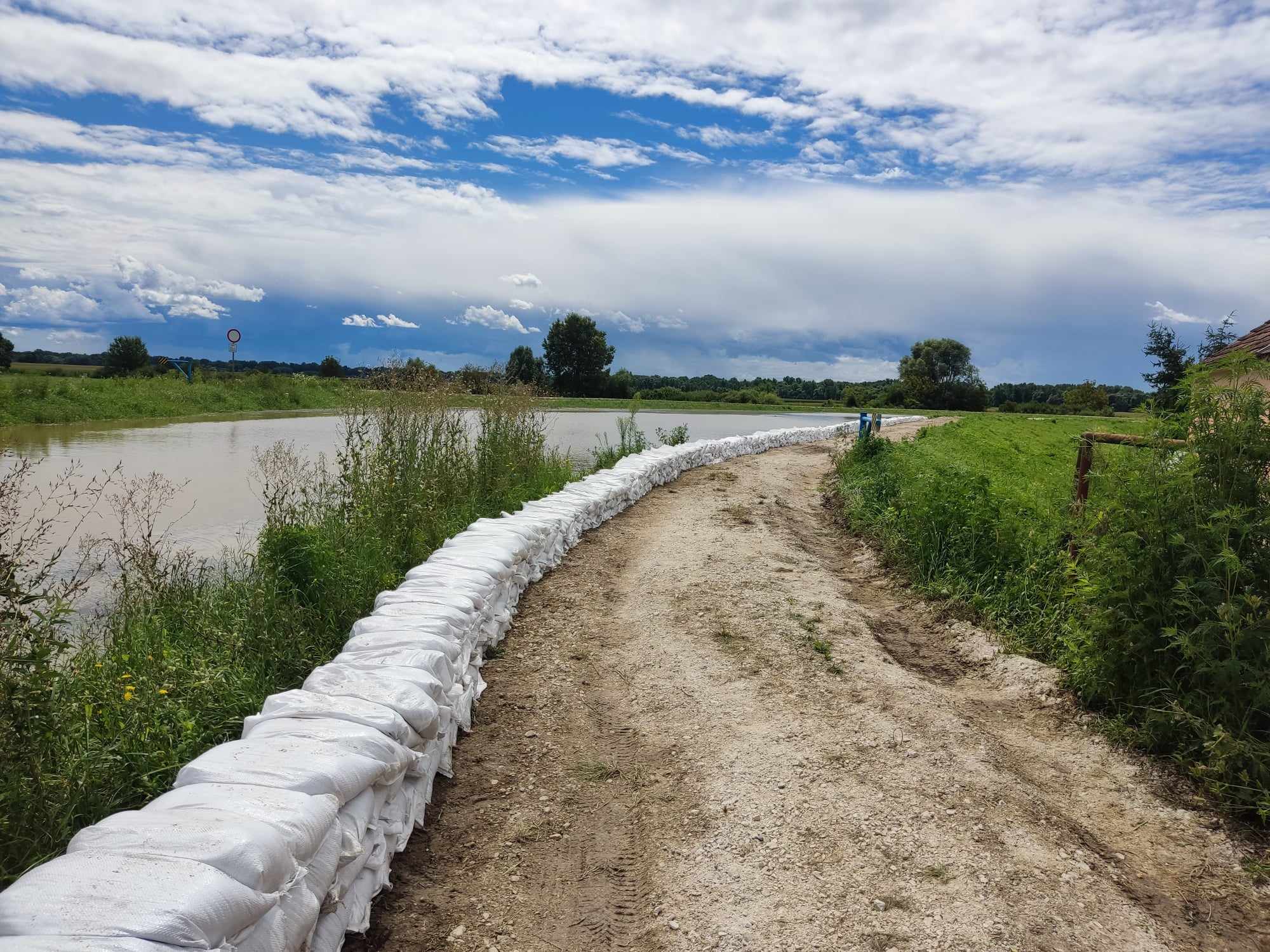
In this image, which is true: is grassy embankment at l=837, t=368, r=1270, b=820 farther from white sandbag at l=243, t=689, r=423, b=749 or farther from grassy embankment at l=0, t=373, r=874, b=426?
grassy embankment at l=0, t=373, r=874, b=426

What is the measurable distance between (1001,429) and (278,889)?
26026 millimetres

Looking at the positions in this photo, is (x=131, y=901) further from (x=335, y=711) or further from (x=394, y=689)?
(x=394, y=689)

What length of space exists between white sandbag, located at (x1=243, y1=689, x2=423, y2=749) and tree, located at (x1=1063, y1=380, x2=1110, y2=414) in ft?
184

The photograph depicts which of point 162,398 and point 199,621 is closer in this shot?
point 199,621

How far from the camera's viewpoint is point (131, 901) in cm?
202

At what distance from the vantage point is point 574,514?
8609mm

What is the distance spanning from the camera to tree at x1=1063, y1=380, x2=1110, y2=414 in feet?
174

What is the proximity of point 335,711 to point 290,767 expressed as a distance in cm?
50

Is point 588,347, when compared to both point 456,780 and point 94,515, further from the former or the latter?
point 456,780

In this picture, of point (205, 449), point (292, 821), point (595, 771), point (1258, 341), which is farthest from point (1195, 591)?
Result: point (205, 449)

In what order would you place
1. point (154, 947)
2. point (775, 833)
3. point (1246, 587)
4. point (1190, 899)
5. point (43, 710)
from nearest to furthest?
point (154, 947) < point (43, 710) < point (1190, 899) < point (775, 833) < point (1246, 587)

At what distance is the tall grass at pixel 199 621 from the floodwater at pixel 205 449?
28.0 inches

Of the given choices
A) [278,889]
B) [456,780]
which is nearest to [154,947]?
[278,889]

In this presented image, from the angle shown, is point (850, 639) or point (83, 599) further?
point (83, 599)
